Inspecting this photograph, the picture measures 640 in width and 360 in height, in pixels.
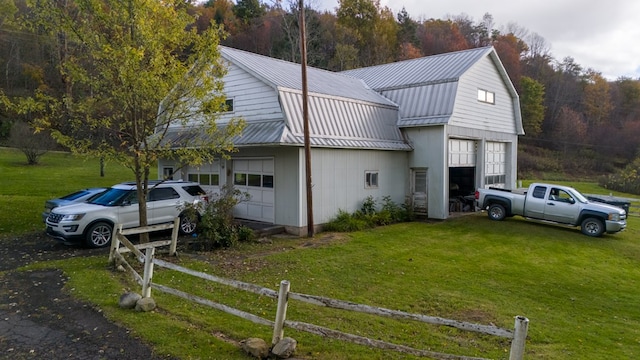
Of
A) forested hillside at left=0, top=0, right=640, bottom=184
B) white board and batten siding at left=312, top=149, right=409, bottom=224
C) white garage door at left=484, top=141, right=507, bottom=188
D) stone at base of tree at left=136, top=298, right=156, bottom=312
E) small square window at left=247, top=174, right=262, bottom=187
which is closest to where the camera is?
stone at base of tree at left=136, top=298, right=156, bottom=312

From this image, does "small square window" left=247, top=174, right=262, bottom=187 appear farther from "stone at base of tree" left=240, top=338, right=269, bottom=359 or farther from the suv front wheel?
"stone at base of tree" left=240, top=338, right=269, bottom=359

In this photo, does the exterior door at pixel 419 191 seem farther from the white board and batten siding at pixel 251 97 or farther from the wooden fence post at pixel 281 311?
the wooden fence post at pixel 281 311

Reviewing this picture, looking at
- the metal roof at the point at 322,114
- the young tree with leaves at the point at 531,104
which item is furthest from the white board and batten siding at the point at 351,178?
the young tree with leaves at the point at 531,104

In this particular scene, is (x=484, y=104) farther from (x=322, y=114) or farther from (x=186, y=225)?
(x=186, y=225)

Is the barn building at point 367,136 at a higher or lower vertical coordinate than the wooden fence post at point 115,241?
higher

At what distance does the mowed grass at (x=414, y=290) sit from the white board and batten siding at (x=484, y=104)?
615 cm

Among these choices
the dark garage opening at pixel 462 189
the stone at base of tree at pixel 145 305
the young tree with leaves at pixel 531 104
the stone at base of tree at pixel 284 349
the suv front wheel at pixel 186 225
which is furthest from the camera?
the young tree with leaves at pixel 531 104

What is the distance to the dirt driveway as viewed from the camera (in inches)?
201

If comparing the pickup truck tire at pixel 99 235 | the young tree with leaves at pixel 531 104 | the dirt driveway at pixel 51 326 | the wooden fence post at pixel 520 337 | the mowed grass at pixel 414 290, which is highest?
the young tree with leaves at pixel 531 104

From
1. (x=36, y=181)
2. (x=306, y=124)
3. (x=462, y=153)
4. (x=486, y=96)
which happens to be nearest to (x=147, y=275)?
(x=306, y=124)

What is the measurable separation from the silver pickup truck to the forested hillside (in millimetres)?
23284

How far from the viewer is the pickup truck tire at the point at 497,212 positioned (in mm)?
17680

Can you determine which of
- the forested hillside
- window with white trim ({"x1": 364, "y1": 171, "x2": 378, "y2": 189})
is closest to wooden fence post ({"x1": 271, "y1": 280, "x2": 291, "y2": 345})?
window with white trim ({"x1": 364, "y1": 171, "x2": 378, "y2": 189})

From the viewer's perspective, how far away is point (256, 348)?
4977 millimetres
